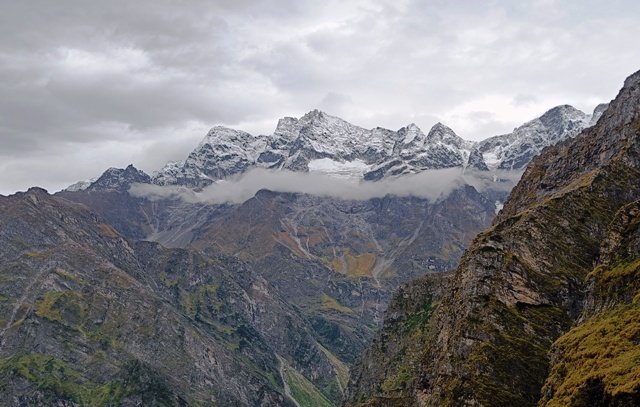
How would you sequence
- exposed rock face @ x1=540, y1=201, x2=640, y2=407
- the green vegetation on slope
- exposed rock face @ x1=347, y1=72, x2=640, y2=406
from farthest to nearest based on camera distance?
exposed rock face @ x1=347, y1=72, x2=640, y2=406 → exposed rock face @ x1=540, y1=201, x2=640, y2=407 → the green vegetation on slope

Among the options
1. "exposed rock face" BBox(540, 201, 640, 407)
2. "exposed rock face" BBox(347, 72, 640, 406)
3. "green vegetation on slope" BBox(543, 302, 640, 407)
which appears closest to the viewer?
"green vegetation on slope" BBox(543, 302, 640, 407)

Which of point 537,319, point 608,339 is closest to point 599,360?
point 608,339

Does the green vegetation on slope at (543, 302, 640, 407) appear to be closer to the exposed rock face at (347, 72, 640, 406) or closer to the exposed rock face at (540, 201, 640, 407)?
the exposed rock face at (540, 201, 640, 407)

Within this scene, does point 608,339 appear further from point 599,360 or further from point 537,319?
point 537,319

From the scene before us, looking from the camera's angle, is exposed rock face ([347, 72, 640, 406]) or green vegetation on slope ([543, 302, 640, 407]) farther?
exposed rock face ([347, 72, 640, 406])

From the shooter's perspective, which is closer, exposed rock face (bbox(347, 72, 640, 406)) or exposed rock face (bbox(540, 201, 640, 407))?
exposed rock face (bbox(540, 201, 640, 407))

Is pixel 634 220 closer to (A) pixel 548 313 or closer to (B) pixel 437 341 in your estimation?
(A) pixel 548 313

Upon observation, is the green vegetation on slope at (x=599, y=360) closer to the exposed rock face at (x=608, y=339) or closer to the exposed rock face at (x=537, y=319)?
the exposed rock face at (x=608, y=339)

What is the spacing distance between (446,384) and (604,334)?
4266 centimetres

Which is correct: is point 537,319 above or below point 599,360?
above

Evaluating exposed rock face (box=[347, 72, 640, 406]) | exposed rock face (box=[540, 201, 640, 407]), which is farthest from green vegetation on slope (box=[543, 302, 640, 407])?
exposed rock face (box=[347, 72, 640, 406])

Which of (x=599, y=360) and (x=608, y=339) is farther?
(x=608, y=339)

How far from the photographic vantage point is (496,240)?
634ft

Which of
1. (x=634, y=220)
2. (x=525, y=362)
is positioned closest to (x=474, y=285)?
(x=525, y=362)
